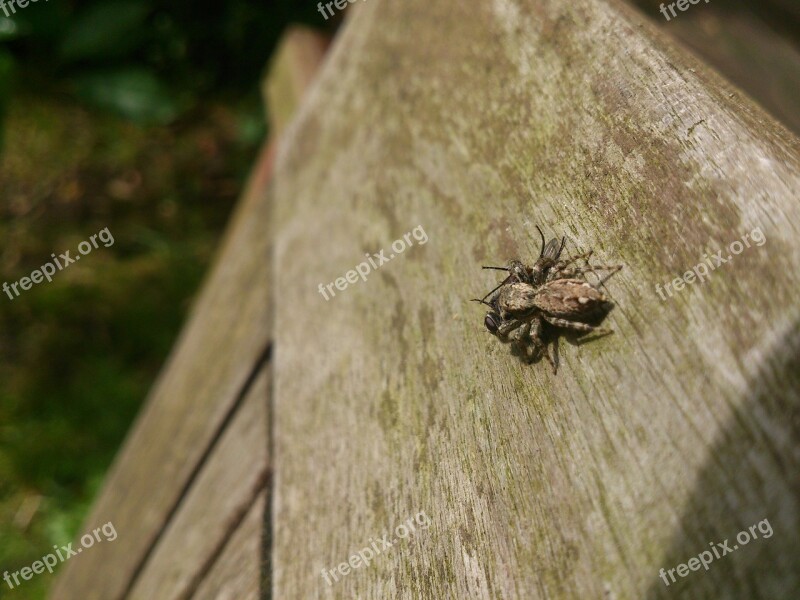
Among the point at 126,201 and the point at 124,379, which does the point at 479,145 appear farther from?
the point at 126,201

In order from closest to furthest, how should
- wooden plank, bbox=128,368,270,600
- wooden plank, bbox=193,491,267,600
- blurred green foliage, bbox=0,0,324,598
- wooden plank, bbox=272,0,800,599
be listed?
wooden plank, bbox=272,0,800,599 < wooden plank, bbox=193,491,267,600 < wooden plank, bbox=128,368,270,600 < blurred green foliage, bbox=0,0,324,598

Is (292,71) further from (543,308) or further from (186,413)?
(543,308)

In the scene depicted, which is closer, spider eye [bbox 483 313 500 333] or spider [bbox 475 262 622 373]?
spider [bbox 475 262 622 373]

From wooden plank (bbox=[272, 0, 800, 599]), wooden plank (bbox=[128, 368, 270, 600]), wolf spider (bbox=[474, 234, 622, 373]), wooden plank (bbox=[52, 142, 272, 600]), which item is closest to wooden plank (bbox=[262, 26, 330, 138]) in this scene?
wooden plank (bbox=[52, 142, 272, 600])

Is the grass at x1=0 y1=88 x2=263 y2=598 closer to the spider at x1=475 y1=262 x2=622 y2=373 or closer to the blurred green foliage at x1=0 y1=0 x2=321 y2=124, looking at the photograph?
the blurred green foliage at x1=0 y1=0 x2=321 y2=124

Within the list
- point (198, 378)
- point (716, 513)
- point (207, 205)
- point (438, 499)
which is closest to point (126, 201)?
point (207, 205)

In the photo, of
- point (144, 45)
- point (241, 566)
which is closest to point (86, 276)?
point (144, 45)
